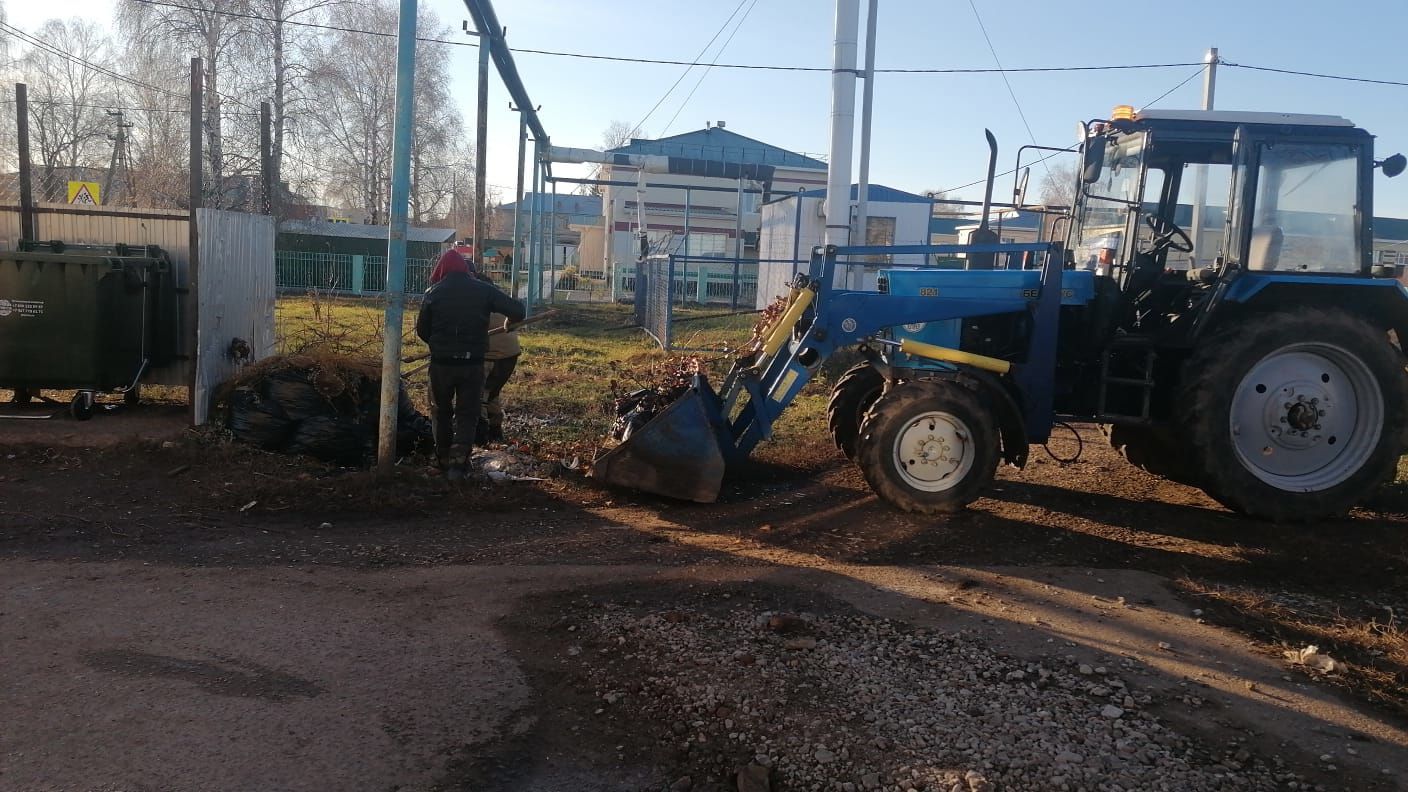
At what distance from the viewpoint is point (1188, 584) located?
5539 mm

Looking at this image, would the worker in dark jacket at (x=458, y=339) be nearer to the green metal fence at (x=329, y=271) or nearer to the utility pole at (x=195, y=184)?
the utility pole at (x=195, y=184)

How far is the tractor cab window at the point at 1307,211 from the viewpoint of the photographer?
268 inches

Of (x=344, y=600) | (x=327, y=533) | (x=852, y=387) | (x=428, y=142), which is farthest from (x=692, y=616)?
(x=428, y=142)

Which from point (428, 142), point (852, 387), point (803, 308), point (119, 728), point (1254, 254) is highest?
point (428, 142)

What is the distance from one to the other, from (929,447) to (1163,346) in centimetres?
189

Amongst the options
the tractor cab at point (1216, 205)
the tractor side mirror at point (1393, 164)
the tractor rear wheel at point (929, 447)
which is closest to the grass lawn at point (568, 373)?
the tractor rear wheel at point (929, 447)

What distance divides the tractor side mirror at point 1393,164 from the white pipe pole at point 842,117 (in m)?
6.61

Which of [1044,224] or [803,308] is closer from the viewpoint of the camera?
[803,308]

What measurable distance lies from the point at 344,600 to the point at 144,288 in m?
5.46

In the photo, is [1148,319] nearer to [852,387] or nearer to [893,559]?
[852,387]

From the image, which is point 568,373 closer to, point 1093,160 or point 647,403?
Result: point 647,403

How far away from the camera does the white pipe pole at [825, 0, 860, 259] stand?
12.2 m

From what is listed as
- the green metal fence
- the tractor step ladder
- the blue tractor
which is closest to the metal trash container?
the blue tractor

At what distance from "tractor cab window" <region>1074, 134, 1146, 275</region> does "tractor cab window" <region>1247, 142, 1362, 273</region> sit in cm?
81
